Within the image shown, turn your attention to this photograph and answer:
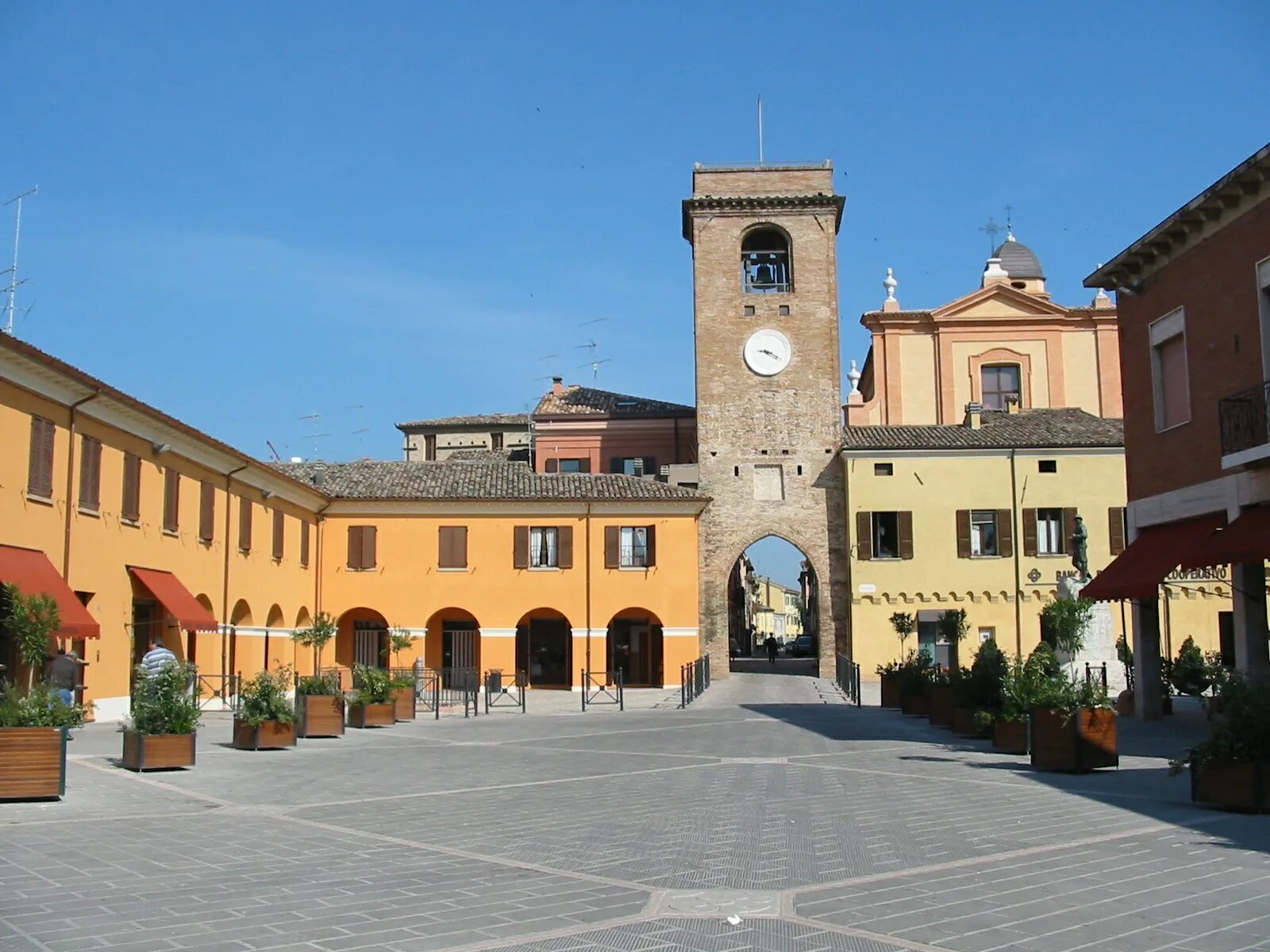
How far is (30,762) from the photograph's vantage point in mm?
12039

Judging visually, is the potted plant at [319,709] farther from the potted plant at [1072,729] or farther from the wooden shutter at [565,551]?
the wooden shutter at [565,551]

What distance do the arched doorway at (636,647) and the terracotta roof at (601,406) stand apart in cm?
1063

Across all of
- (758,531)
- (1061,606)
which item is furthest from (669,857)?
(758,531)

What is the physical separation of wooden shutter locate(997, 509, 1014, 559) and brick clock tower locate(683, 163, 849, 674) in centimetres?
515

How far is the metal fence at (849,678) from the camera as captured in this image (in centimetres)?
3085

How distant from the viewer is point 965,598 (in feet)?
138

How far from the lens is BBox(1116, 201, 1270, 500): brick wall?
62.5 ft

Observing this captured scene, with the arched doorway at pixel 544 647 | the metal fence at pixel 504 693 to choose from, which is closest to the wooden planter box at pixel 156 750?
the metal fence at pixel 504 693

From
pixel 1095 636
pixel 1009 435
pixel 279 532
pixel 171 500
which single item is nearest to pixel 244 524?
pixel 279 532

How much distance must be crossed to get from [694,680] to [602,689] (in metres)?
3.11

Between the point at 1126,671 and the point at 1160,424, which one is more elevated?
the point at 1160,424

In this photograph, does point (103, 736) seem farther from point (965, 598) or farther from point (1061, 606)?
point (965, 598)

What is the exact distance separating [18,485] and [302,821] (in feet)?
40.9

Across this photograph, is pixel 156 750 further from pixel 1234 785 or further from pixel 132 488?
pixel 132 488
